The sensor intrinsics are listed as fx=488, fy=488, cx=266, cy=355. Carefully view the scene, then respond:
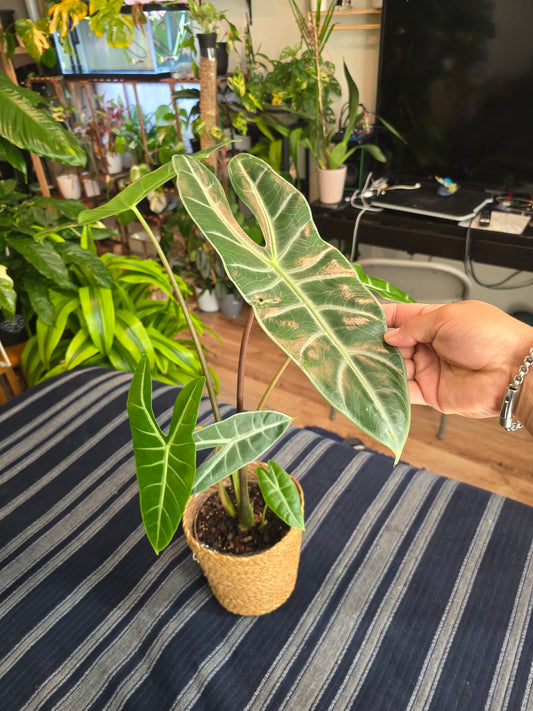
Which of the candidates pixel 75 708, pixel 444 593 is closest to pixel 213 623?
pixel 75 708

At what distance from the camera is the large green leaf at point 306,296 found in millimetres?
467

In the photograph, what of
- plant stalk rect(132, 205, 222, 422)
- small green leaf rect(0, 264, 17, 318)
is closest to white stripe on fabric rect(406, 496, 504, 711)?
plant stalk rect(132, 205, 222, 422)

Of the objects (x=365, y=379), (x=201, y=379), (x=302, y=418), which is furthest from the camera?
(x=302, y=418)

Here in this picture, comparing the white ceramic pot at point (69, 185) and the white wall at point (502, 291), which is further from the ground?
the white ceramic pot at point (69, 185)

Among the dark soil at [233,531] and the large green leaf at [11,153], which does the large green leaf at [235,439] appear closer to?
the dark soil at [233,531]

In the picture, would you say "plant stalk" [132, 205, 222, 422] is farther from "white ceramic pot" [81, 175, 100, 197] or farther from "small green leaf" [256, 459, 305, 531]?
"white ceramic pot" [81, 175, 100, 197]

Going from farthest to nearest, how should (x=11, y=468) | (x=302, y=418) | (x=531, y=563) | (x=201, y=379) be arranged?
(x=302, y=418) → (x=11, y=468) → (x=531, y=563) → (x=201, y=379)

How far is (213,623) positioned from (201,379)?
1.51 ft

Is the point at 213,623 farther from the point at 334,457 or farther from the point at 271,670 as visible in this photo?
the point at 334,457

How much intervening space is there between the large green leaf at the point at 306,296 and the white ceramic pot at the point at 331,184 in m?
1.64

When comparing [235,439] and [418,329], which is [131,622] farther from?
[418,329]

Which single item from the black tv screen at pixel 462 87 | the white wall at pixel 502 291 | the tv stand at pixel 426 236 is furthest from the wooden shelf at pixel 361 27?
the white wall at pixel 502 291

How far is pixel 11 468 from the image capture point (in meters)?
1.11

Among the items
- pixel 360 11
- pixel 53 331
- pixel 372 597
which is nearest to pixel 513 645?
pixel 372 597
